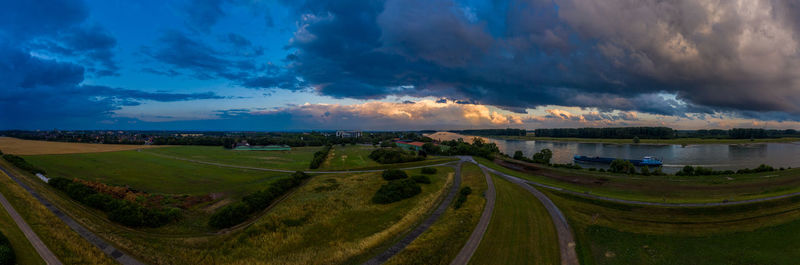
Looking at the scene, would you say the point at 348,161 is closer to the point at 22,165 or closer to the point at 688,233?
the point at 22,165

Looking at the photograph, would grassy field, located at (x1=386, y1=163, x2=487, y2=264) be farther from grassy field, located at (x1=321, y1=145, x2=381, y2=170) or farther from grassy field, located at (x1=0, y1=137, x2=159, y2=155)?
grassy field, located at (x1=0, y1=137, x2=159, y2=155)

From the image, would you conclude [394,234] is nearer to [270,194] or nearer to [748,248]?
[270,194]

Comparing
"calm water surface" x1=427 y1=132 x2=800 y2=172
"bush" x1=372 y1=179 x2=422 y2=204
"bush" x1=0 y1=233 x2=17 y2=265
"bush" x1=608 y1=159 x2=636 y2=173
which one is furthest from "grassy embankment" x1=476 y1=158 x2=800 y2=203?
"bush" x1=0 y1=233 x2=17 y2=265

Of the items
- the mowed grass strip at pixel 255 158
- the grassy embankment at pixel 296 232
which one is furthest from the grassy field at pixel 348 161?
the grassy embankment at pixel 296 232

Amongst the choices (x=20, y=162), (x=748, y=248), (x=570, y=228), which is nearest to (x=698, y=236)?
(x=748, y=248)

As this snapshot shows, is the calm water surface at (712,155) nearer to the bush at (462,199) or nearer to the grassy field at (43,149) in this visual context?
the bush at (462,199)

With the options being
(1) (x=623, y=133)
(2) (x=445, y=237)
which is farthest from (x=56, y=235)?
(1) (x=623, y=133)
